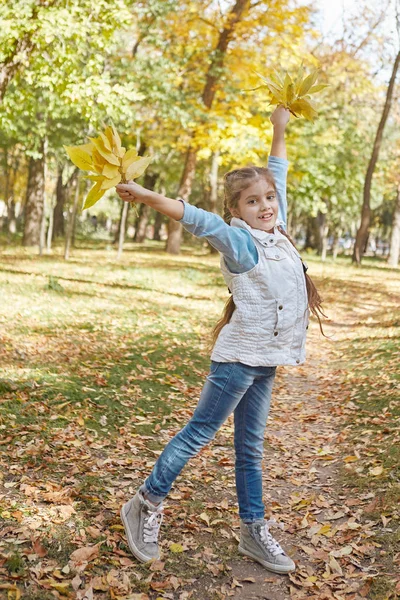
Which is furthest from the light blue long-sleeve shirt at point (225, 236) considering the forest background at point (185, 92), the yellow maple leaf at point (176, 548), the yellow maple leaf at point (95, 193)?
the forest background at point (185, 92)

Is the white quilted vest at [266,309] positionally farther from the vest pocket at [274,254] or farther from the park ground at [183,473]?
the park ground at [183,473]

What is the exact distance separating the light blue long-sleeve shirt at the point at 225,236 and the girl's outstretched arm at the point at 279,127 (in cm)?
88

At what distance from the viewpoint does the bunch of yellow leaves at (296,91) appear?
3750 millimetres

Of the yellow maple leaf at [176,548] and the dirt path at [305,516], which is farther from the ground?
the dirt path at [305,516]

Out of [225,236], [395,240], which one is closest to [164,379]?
[225,236]

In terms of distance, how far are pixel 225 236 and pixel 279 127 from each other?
1167 millimetres

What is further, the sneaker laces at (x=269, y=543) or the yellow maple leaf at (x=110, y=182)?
the sneaker laces at (x=269, y=543)

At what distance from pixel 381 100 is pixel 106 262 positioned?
57.2 feet

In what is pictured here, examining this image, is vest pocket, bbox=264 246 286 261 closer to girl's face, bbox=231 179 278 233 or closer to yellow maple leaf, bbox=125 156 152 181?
girl's face, bbox=231 179 278 233

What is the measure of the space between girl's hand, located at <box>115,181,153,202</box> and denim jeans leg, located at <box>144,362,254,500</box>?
1.04 metres

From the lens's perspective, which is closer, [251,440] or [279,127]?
[251,440]

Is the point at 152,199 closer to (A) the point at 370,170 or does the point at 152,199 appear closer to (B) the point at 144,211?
(A) the point at 370,170

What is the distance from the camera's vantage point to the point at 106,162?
3012 millimetres

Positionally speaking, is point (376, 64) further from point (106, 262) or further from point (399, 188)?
point (106, 262)
